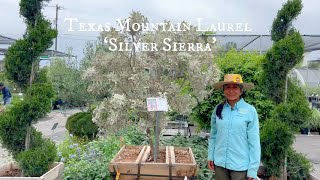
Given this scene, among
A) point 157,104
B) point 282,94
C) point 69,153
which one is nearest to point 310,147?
point 282,94

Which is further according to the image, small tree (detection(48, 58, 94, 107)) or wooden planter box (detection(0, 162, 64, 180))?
small tree (detection(48, 58, 94, 107))

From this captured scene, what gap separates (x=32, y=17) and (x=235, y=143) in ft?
11.0

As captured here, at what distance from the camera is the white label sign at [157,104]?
4254 mm

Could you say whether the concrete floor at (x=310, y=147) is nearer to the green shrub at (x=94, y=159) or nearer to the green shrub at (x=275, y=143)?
the green shrub at (x=275, y=143)

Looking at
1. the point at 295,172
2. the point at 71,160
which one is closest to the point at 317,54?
the point at 295,172

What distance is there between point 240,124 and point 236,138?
0.46ft

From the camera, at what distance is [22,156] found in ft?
15.4

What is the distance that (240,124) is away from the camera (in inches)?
137

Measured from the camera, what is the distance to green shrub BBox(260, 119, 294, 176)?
4.72 metres

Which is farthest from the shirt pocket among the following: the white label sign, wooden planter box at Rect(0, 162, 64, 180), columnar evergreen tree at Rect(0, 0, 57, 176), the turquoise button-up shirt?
columnar evergreen tree at Rect(0, 0, 57, 176)

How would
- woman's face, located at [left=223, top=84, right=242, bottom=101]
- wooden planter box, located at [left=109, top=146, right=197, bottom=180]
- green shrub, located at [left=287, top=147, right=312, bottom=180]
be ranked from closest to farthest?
1. woman's face, located at [left=223, top=84, right=242, bottom=101]
2. wooden planter box, located at [left=109, top=146, right=197, bottom=180]
3. green shrub, located at [left=287, top=147, right=312, bottom=180]

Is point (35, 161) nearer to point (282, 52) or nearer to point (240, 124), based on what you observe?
point (240, 124)

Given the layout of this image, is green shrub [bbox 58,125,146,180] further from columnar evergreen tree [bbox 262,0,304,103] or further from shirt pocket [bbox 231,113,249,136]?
columnar evergreen tree [bbox 262,0,304,103]

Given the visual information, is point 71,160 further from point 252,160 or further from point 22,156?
point 252,160
